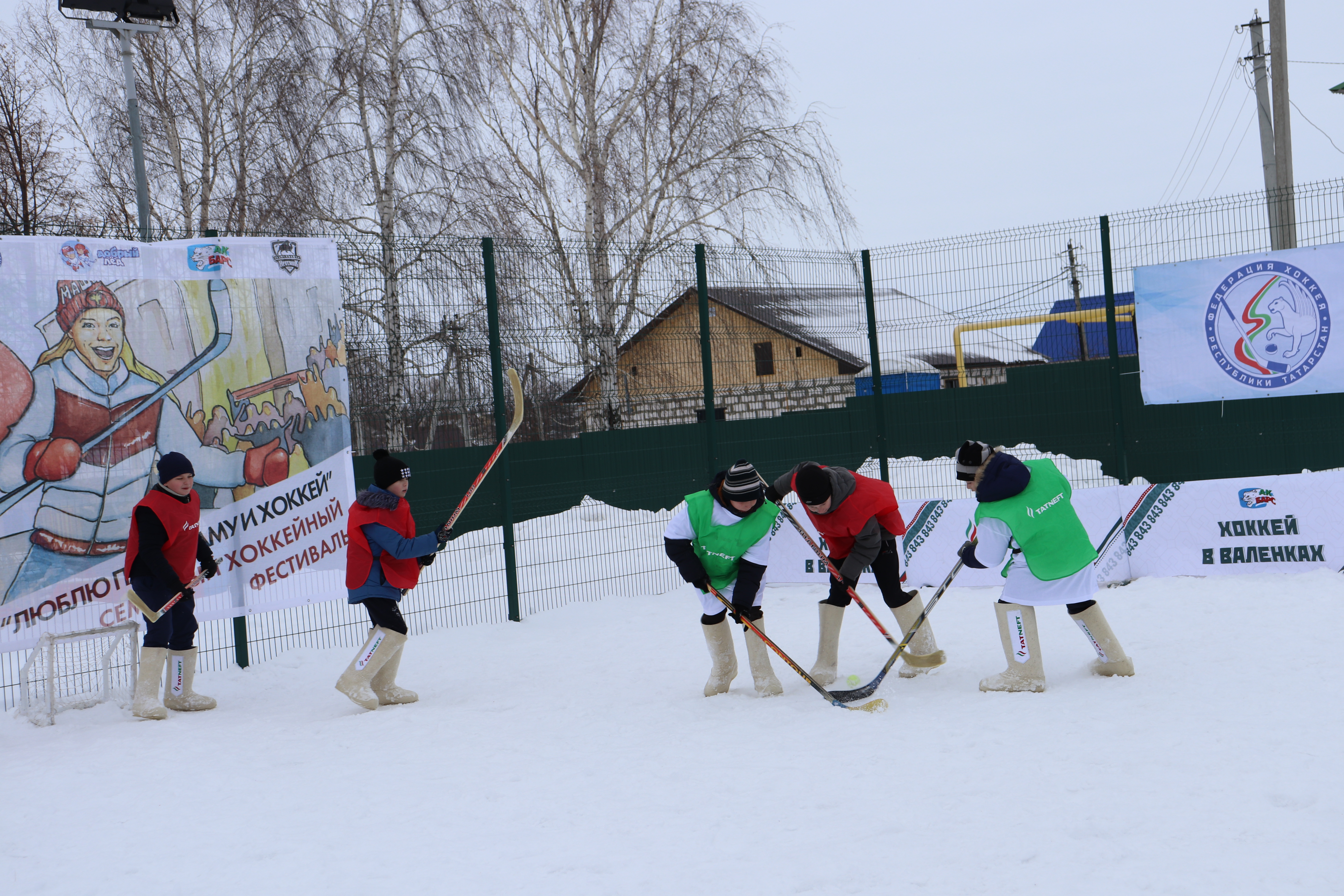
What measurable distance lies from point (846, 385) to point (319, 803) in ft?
20.7

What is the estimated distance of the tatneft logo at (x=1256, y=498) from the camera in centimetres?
736

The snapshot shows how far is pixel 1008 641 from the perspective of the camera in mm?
5438

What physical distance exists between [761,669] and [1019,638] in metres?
1.35

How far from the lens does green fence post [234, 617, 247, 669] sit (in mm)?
6938

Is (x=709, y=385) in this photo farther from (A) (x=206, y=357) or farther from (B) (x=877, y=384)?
(A) (x=206, y=357)

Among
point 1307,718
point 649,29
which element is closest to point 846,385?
point 1307,718

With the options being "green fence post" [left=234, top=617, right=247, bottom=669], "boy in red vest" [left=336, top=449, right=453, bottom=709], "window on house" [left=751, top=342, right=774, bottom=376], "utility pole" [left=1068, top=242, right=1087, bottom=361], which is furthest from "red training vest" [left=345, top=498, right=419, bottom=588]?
"utility pole" [left=1068, top=242, right=1087, bottom=361]

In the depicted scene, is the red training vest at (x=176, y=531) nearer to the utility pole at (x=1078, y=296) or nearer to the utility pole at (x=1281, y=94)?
the utility pole at (x=1078, y=296)

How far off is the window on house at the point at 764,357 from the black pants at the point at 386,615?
4.55m

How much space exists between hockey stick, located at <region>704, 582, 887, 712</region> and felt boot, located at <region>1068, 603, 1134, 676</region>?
3.71ft

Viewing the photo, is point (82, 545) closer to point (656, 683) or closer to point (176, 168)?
point (656, 683)

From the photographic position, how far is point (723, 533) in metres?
5.74

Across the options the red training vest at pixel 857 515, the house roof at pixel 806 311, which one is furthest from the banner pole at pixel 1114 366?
the red training vest at pixel 857 515

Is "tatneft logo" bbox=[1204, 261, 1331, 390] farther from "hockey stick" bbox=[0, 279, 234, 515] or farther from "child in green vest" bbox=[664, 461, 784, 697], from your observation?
"hockey stick" bbox=[0, 279, 234, 515]
